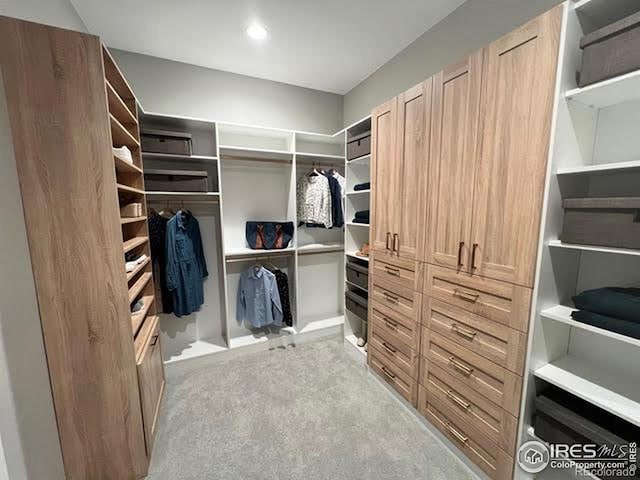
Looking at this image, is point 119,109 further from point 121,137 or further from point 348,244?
point 348,244

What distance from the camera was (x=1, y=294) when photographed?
950mm

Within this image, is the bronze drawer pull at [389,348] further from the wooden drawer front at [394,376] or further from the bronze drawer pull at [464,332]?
the bronze drawer pull at [464,332]

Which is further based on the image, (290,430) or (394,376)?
(394,376)

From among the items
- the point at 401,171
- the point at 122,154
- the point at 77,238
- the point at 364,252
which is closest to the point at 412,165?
the point at 401,171

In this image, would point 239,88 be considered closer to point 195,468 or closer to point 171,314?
point 171,314

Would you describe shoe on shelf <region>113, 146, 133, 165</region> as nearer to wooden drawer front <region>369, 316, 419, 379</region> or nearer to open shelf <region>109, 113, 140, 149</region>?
open shelf <region>109, 113, 140, 149</region>

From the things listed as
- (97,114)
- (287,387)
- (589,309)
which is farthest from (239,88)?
(589,309)

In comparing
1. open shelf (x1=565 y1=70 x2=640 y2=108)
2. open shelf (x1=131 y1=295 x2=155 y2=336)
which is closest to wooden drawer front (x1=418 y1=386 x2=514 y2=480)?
open shelf (x1=565 y1=70 x2=640 y2=108)

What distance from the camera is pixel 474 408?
142cm

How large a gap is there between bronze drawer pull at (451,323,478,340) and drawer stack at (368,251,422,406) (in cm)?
25

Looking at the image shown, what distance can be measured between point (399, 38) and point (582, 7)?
131 centimetres

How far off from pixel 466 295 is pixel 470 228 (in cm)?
37

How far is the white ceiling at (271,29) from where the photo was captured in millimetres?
1666

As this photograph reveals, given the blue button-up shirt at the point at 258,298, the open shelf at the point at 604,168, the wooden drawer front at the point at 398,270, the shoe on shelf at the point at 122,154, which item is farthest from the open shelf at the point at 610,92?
the blue button-up shirt at the point at 258,298
